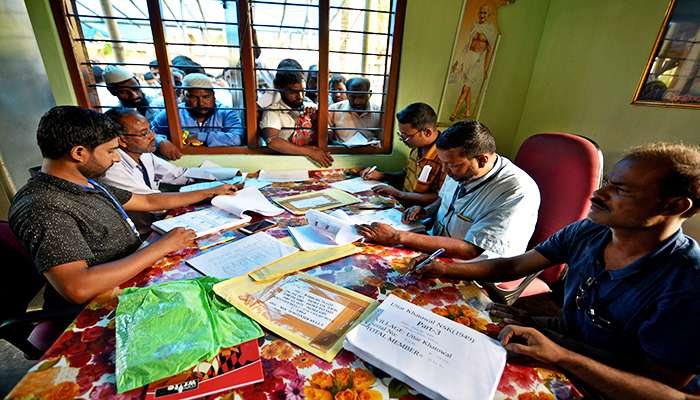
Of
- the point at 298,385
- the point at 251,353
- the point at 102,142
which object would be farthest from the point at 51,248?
the point at 298,385

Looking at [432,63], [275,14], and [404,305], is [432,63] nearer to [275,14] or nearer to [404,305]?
[275,14]

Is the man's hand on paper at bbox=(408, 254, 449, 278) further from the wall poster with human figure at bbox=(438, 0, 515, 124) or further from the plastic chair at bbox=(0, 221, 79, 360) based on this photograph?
the wall poster with human figure at bbox=(438, 0, 515, 124)

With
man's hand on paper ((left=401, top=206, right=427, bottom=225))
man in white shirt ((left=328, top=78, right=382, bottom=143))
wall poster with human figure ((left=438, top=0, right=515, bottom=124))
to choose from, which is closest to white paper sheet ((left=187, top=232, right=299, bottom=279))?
man's hand on paper ((left=401, top=206, right=427, bottom=225))

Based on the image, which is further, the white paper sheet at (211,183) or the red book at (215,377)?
the white paper sheet at (211,183)

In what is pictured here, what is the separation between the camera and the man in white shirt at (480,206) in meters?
1.16

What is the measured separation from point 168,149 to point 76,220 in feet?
3.99

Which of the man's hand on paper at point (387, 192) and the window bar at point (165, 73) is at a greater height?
the window bar at point (165, 73)

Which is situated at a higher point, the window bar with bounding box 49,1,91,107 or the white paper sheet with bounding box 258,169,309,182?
the window bar with bounding box 49,1,91,107

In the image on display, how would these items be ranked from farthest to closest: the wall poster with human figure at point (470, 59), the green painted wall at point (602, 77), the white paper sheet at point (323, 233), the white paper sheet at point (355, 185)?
the wall poster with human figure at point (470, 59), the white paper sheet at point (355, 185), the green painted wall at point (602, 77), the white paper sheet at point (323, 233)

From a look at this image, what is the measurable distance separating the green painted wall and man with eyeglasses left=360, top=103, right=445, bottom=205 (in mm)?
1049

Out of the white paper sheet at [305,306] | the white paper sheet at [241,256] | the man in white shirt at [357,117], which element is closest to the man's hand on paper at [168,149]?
the man in white shirt at [357,117]

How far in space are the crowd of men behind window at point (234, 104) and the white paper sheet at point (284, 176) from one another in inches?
6.8

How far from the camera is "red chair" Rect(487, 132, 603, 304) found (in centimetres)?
120

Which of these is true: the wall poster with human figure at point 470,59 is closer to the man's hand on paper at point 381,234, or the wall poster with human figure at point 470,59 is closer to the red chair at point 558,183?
the red chair at point 558,183
